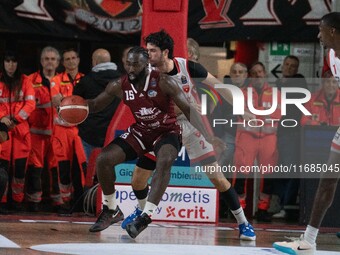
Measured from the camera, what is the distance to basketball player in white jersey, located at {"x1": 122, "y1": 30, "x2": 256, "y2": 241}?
11086mm

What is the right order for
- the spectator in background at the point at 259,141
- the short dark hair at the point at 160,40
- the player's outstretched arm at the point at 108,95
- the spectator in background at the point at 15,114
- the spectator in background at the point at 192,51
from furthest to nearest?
the spectator in background at the point at 259,141, the spectator in background at the point at 15,114, the spectator in background at the point at 192,51, the short dark hair at the point at 160,40, the player's outstretched arm at the point at 108,95

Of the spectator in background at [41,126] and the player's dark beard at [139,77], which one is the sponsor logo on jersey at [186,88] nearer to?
the player's dark beard at [139,77]

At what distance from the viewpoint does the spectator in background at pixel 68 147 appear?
14.0 metres

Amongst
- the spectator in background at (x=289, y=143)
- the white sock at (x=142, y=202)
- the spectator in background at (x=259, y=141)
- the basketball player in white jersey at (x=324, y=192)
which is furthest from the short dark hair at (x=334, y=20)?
the spectator in background at (x=289, y=143)

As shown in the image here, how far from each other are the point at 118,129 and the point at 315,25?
376cm

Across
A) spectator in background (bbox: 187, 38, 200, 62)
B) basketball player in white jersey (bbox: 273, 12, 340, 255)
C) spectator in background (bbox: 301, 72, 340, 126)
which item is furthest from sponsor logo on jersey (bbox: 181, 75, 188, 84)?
spectator in background (bbox: 301, 72, 340, 126)

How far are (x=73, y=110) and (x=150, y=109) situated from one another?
0.75m

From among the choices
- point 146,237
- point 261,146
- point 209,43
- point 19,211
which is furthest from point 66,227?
point 209,43

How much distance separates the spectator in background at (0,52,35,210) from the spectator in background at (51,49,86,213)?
1.42 ft

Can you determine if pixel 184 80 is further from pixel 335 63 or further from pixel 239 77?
pixel 239 77

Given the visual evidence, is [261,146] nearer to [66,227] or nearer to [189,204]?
[189,204]

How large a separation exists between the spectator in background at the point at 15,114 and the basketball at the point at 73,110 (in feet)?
9.20

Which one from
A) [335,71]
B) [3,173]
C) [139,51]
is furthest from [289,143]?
[3,173]

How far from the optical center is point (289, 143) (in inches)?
549
